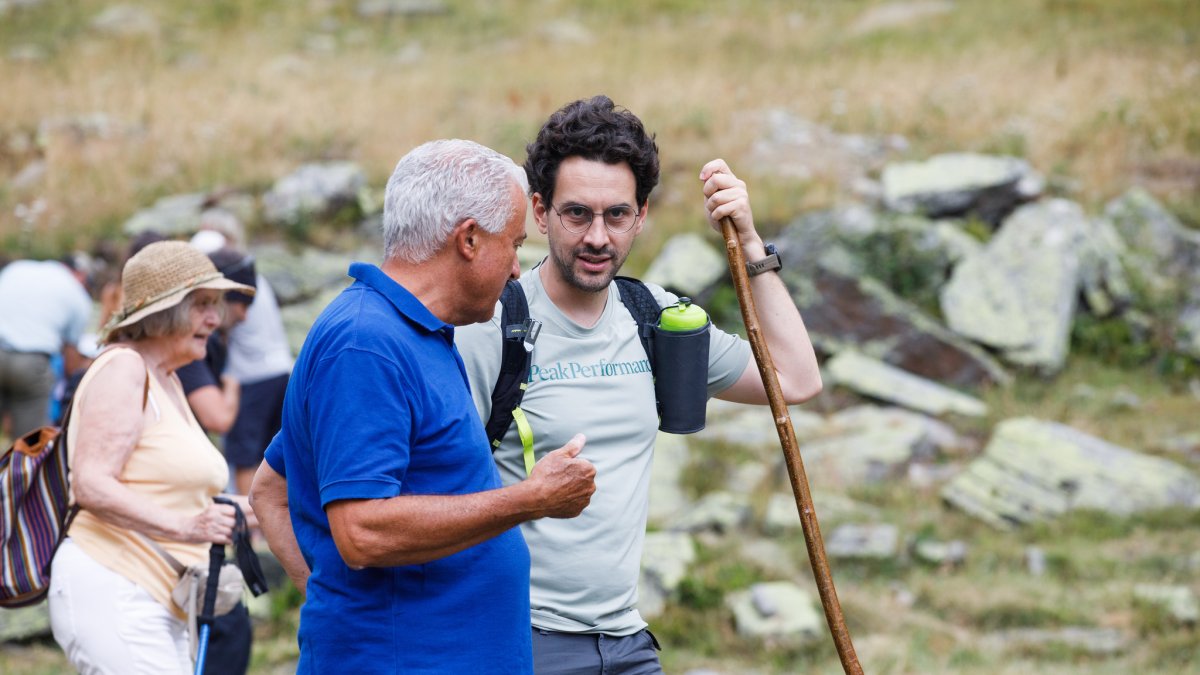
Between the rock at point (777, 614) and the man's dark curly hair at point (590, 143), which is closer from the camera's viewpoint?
the man's dark curly hair at point (590, 143)

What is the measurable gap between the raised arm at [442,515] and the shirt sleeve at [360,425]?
0.11ft

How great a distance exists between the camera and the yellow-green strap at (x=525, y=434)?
2.88m

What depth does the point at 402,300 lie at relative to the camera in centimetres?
235

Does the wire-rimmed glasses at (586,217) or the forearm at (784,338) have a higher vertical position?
the wire-rimmed glasses at (586,217)

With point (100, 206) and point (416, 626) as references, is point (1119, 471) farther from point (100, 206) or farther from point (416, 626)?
point (100, 206)

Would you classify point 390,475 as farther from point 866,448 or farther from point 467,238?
point 866,448

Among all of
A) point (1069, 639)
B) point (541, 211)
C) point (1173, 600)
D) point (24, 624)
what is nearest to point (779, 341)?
point (541, 211)

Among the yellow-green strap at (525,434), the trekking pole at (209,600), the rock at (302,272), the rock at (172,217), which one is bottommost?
the rock at (302,272)

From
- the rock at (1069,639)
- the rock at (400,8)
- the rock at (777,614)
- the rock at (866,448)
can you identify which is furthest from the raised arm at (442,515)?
the rock at (400,8)

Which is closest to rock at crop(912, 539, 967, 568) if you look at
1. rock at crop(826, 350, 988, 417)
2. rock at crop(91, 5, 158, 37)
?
rock at crop(826, 350, 988, 417)

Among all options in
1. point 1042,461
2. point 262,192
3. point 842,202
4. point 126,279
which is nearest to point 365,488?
point 126,279

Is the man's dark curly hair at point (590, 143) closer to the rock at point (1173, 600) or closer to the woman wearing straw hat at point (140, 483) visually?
the woman wearing straw hat at point (140, 483)

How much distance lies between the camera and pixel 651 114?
54.9 ft

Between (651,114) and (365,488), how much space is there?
49.1 ft
